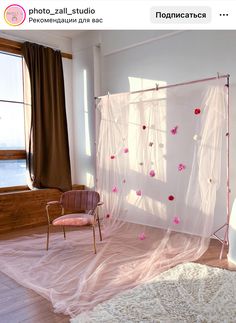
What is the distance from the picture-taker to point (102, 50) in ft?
17.6

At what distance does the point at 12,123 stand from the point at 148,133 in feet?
7.49

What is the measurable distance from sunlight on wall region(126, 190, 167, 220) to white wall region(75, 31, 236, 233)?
2.28ft

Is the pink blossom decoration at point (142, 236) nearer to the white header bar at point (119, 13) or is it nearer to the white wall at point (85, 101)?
the white wall at point (85, 101)

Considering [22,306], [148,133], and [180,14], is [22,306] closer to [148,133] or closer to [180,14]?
[148,133]

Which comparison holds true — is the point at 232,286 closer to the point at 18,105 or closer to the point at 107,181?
the point at 107,181

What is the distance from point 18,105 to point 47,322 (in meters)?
3.75

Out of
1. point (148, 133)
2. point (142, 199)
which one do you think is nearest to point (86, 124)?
point (148, 133)

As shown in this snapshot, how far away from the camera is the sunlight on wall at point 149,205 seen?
13.5 feet

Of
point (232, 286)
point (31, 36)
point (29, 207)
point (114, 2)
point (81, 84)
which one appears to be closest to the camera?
point (232, 286)

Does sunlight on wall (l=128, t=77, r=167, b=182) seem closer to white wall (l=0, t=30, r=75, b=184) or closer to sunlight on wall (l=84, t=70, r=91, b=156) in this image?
sunlight on wall (l=84, t=70, r=91, b=156)

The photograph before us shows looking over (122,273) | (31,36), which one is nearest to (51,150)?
(31,36)

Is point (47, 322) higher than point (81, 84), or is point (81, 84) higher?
point (81, 84)

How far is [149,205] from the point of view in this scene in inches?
166

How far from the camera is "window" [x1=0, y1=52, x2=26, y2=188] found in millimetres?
4945
